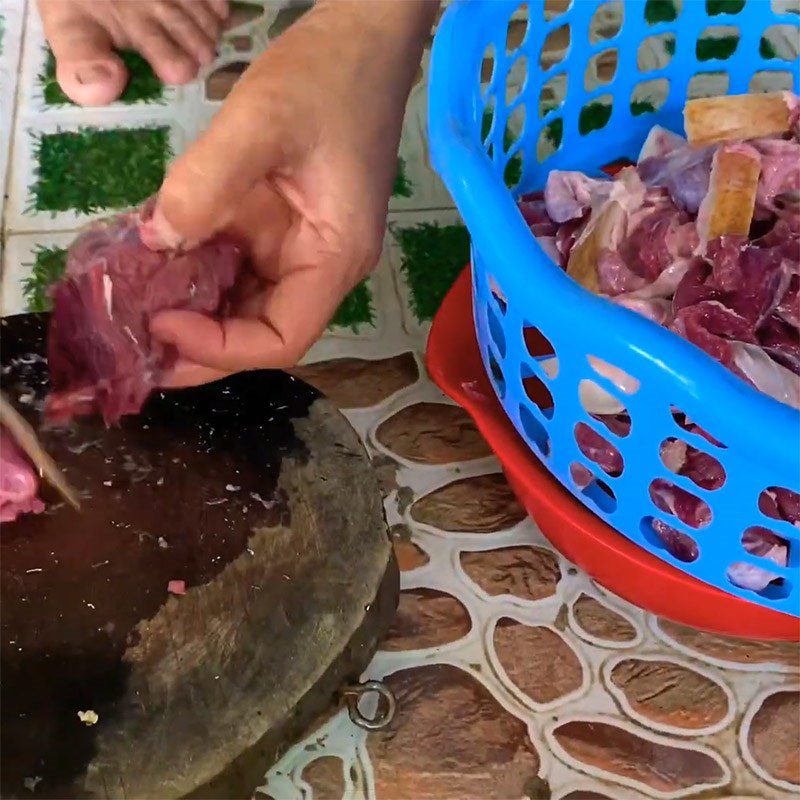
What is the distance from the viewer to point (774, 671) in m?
0.66

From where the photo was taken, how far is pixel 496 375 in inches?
26.2

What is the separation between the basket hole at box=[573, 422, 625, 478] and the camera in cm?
58

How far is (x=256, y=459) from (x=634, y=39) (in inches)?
20.4

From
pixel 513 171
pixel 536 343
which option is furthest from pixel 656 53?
pixel 536 343

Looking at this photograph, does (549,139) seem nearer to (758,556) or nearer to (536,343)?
(536,343)

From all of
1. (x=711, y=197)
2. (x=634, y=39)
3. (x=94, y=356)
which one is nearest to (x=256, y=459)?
(x=94, y=356)

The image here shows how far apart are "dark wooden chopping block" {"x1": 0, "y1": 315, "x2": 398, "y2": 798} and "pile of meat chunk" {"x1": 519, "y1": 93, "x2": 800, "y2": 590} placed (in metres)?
0.18

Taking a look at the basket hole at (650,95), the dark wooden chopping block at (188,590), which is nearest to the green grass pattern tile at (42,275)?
the dark wooden chopping block at (188,590)

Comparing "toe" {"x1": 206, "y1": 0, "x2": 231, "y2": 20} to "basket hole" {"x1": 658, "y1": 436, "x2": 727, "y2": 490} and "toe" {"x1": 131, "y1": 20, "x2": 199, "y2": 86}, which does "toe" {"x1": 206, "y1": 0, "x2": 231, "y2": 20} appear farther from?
"basket hole" {"x1": 658, "y1": 436, "x2": 727, "y2": 490}

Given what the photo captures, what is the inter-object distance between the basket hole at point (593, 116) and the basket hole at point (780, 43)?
0.69 feet

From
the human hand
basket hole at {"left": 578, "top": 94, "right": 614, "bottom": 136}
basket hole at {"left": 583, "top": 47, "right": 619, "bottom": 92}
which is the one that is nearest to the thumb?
the human hand

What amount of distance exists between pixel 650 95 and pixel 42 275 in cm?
66

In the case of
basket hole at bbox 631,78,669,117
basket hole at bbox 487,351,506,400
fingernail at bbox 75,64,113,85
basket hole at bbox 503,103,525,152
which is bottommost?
basket hole at bbox 487,351,506,400

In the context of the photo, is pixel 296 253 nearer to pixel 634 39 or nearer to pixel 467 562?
pixel 467 562
